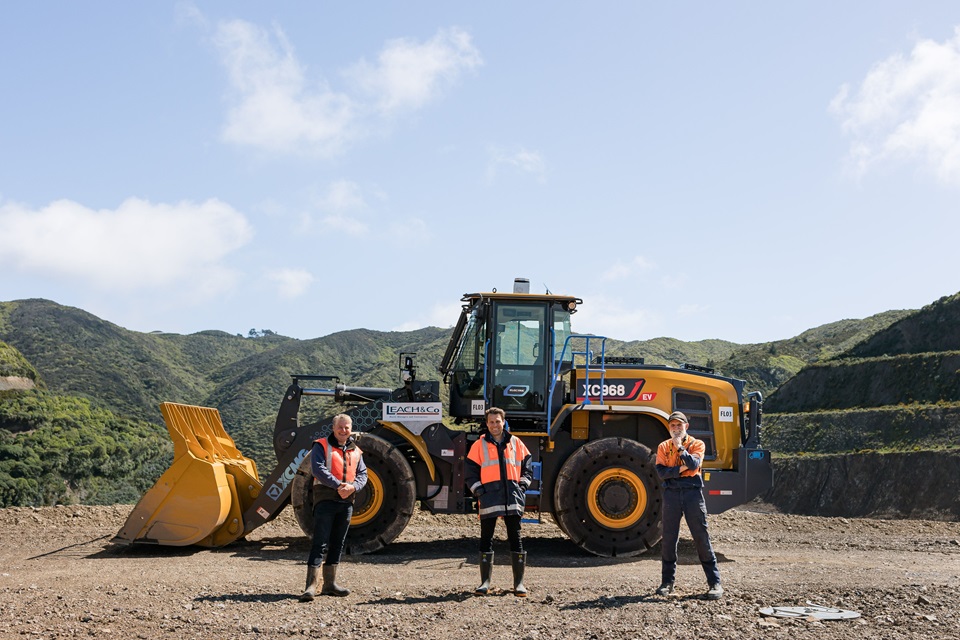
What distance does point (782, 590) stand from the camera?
806 cm

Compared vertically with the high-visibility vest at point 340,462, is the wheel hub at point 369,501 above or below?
below

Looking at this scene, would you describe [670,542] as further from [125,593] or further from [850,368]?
[850,368]

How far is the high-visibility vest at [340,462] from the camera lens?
7746mm

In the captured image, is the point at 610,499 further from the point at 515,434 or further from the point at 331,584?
the point at 331,584

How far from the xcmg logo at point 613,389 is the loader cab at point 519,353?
0.28 metres

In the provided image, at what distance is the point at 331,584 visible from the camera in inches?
305

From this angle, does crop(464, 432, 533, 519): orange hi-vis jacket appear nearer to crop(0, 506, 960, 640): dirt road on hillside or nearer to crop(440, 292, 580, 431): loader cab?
crop(0, 506, 960, 640): dirt road on hillside

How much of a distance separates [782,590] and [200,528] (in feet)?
20.5

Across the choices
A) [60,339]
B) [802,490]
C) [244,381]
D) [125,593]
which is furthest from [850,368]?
[60,339]

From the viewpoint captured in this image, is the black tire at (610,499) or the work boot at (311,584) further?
the black tire at (610,499)

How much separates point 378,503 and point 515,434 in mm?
1778

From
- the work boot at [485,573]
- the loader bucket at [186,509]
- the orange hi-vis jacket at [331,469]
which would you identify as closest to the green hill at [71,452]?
the loader bucket at [186,509]

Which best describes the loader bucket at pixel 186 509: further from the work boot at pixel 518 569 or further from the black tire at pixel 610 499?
the work boot at pixel 518 569

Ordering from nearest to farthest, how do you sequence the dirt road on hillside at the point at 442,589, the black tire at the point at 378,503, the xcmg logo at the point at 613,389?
the dirt road on hillside at the point at 442,589 < the black tire at the point at 378,503 < the xcmg logo at the point at 613,389
